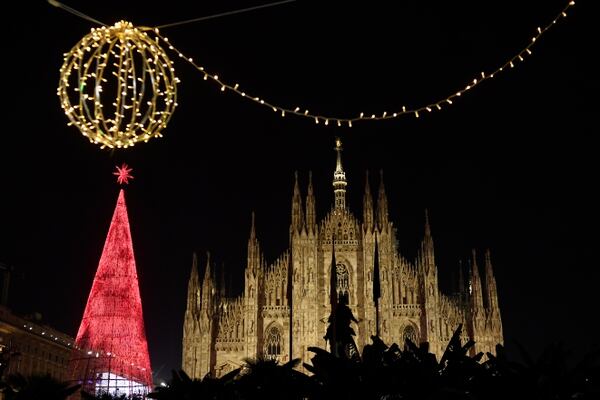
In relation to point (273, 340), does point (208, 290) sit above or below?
above

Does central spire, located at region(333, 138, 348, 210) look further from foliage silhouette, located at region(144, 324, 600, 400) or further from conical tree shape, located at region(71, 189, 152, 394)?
foliage silhouette, located at region(144, 324, 600, 400)

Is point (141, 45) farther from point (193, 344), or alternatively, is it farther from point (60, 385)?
point (193, 344)

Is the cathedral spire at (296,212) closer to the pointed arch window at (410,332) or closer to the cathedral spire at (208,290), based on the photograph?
the cathedral spire at (208,290)

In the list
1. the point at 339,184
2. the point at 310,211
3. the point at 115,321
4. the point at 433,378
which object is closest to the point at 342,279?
the point at 310,211

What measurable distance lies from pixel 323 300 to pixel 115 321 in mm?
16183

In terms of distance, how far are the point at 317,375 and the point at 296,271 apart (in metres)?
38.0

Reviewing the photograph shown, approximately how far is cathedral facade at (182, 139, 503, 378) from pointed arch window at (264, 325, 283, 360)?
0.07m

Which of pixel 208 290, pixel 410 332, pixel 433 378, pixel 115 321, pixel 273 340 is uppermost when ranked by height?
pixel 208 290

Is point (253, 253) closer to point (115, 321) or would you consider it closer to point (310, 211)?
point (310, 211)

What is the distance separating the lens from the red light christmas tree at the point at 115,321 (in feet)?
122

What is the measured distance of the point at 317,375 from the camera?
11.2 metres

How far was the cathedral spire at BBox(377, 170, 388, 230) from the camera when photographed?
5024 cm

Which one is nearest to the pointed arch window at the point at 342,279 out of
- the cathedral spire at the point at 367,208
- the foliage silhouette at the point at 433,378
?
the cathedral spire at the point at 367,208

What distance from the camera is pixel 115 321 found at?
37.2 meters
